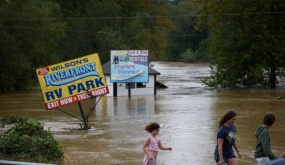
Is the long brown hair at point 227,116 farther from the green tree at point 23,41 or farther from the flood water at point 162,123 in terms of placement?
the green tree at point 23,41

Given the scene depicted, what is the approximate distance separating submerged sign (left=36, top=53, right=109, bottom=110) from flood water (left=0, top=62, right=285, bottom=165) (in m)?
1.66

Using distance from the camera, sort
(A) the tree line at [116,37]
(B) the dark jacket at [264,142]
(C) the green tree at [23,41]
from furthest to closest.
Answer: (A) the tree line at [116,37] < (C) the green tree at [23,41] < (B) the dark jacket at [264,142]

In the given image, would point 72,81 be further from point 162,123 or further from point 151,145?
point 151,145

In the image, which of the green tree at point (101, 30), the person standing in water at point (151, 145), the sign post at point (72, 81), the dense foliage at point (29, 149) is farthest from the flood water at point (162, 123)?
the green tree at point (101, 30)

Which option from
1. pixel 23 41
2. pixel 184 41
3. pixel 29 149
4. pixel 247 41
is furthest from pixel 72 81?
pixel 184 41

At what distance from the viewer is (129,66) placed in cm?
5488

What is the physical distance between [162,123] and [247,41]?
31235mm

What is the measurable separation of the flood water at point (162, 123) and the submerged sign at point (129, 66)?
2.07m

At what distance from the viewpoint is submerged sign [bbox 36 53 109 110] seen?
2906 cm

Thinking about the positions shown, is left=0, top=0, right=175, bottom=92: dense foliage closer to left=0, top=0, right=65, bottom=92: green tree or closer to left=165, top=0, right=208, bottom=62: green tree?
left=0, top=0, right=65, bottom=92: green tree

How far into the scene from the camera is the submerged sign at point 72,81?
29062 millimetres

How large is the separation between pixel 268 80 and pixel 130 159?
150 ft

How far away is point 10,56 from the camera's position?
57219 mm

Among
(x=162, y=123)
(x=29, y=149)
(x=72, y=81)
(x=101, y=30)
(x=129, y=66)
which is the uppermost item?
(x=29, y=149)
